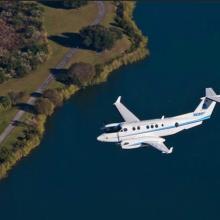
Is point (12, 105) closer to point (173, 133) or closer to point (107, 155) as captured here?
point (107, 155)

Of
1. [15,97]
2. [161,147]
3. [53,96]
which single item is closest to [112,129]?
[161,147]

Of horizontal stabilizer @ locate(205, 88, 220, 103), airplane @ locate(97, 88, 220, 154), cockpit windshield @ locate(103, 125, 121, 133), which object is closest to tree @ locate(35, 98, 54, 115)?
airplane @ locate(97, 88, 220, 154)

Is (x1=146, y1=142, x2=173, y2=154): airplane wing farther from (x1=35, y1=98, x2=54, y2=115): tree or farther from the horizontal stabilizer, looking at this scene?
(x1=35, y1=98, x2=54, y2=115): tree

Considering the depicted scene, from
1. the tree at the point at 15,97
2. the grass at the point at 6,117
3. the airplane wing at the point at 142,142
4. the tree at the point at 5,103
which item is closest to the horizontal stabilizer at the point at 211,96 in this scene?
the airplane wing at the point at 142,142

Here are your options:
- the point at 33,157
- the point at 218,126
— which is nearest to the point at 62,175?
the point at 33,157

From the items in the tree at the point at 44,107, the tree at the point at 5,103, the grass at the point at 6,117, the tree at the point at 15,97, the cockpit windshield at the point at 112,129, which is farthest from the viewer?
the tree at the point at 15,97

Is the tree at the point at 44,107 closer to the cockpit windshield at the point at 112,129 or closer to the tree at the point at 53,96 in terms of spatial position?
the tree at the point at 53,96
